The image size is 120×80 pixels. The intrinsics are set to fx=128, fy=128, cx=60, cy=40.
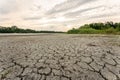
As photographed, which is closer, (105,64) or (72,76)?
(72,76)

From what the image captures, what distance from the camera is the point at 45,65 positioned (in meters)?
3.27

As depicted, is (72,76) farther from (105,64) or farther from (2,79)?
(2,79)

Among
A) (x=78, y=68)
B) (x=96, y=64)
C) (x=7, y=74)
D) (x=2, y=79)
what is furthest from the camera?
(x=96, y=64)

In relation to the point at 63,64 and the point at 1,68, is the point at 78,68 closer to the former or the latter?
the point at 63,64

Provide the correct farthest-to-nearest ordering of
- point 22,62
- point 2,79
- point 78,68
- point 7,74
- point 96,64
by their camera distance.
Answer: point 22,62 → point 96,64 → point 78,68 → point 7,74 → point 2,79

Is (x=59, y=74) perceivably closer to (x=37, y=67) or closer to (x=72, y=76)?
(x=72, y=76)

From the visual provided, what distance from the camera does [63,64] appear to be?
3.29 metres

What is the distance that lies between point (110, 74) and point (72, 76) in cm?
83

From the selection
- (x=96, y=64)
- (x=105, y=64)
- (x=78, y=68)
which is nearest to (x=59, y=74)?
(x=78, y=68)

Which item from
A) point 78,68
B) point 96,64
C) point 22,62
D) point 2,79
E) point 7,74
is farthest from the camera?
point 22,62

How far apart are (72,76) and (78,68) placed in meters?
0.42

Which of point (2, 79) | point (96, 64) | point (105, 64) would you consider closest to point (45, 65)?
point (2, 79)

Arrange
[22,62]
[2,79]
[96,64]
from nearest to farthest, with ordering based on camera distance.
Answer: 1. [2,79]
2. [96,64]
3. [22,62]

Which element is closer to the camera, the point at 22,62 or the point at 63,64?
the point at 63,64
